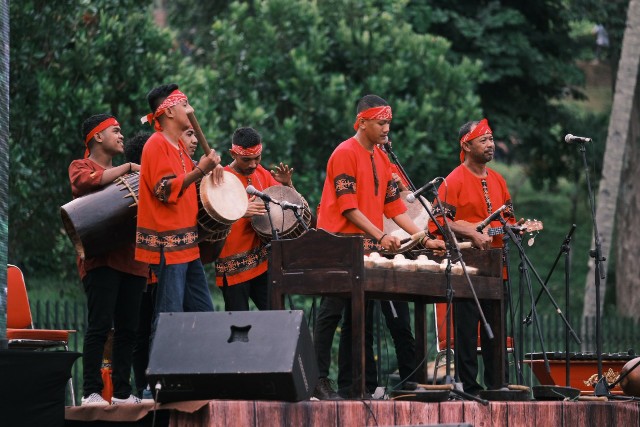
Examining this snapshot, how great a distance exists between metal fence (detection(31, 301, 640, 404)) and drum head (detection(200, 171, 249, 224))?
205 inches

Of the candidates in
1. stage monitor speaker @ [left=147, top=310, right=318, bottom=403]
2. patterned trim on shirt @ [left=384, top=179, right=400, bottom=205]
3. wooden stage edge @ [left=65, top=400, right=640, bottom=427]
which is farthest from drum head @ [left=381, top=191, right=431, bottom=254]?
stage monitor speaker @ [left=147, top=310, right=318, bottom=403]

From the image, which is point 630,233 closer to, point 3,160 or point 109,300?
point 109,300

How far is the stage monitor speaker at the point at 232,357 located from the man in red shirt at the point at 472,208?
9.04 feet

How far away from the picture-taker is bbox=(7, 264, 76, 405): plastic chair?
9.44 m

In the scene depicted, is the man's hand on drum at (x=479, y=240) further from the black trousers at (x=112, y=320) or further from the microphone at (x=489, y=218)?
the black trousers at (x=112, y=320)

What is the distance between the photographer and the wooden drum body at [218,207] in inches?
330

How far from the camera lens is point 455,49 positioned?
20.3 metres

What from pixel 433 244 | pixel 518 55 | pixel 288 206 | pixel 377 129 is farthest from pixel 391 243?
pixel 518 55

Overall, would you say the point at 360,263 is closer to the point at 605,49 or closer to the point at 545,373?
the point at 545,373

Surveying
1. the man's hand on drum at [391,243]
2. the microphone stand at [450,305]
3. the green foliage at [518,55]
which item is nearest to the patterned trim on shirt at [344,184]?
the man's hand on drum at [391,243]

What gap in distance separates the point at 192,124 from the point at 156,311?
49.7 inches

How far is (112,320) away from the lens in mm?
8906

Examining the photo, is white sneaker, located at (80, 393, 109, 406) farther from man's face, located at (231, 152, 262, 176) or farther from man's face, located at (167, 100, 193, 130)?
man's face, located at (231, 152, 262, 176)

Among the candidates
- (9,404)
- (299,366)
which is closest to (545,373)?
(299,366)
